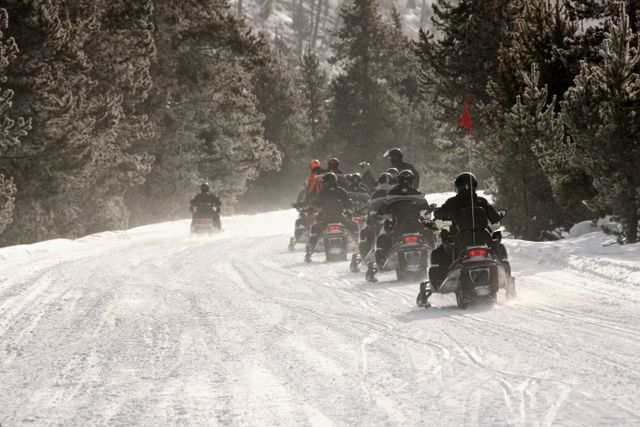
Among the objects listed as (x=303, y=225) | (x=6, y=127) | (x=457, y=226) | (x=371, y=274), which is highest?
(x=6, y=127)

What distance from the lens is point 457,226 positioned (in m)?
10.1

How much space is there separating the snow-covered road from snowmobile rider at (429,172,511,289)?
0.46m

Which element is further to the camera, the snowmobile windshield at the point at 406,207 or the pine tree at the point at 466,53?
the pine tree at the point at 466,53

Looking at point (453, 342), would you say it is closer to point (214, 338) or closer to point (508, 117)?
point (214, 338)

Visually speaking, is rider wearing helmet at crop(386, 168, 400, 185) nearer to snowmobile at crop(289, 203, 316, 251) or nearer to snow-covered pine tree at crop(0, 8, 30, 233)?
snowmobile at crop(289, 203, 316, 251)

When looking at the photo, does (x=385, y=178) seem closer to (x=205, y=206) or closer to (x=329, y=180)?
(x=329, y=180)

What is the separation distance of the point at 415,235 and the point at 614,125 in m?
4.84

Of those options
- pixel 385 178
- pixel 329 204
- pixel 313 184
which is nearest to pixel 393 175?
pixel 385 178

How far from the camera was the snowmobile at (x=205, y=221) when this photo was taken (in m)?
26.1

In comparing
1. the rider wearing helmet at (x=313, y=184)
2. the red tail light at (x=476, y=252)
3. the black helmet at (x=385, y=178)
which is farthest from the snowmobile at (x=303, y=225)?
the red tail light at (x=476, y=252)

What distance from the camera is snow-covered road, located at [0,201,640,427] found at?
5.29 m

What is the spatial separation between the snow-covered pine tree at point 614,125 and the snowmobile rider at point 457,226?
5.76 m

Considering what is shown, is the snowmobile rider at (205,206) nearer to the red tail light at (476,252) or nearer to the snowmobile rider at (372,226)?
the snowmobile rider at (372,226)

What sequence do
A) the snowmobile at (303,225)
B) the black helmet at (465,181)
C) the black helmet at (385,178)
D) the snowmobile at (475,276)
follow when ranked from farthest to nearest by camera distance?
1. the snowmobile at (303,225)
2. the black helmet at (385,178)
3. the black helmet at (465,181)
4. the snowmobile at (475,276)
